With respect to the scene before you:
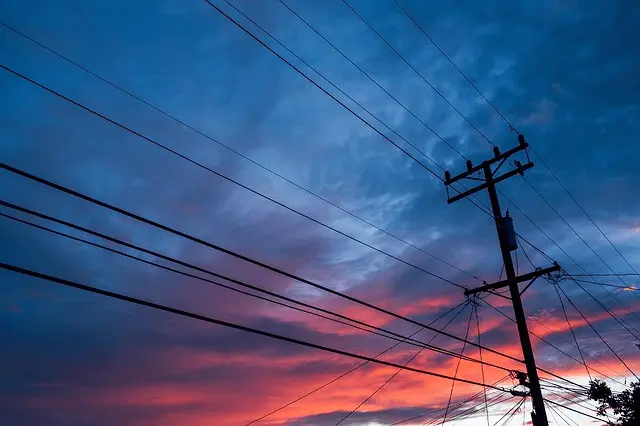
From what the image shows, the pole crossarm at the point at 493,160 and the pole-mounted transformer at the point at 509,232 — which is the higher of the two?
the pole crossarm at the point at 493,160

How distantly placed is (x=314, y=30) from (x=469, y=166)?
1033cm

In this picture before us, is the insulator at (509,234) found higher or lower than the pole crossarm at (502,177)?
lower

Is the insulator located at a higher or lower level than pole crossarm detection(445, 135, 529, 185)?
lower

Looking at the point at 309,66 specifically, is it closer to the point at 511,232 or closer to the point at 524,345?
the point at 511,232

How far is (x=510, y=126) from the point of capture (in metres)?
18.5

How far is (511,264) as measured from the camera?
1738cm

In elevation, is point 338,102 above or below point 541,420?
above

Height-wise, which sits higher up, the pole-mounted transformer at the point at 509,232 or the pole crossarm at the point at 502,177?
the pole crossarm at the point at 502,177

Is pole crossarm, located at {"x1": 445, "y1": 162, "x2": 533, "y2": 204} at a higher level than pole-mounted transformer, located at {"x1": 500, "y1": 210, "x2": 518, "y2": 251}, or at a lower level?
higher

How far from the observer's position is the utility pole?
15.7 metres

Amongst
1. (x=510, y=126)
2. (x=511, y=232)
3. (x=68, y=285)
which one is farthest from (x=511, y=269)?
(x=68, y=285)

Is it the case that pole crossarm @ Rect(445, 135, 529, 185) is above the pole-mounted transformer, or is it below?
above

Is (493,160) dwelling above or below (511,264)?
above

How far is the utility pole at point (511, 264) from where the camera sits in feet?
51.5
